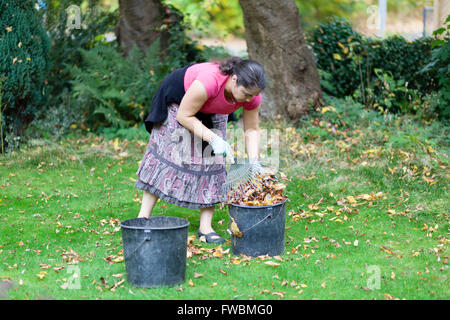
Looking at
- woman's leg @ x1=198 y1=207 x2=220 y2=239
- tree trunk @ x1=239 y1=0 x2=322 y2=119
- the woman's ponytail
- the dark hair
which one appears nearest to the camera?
the dark hair

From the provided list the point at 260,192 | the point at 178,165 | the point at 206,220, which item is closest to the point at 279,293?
the point at 260,192

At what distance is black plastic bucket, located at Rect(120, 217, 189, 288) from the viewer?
3.05 metres

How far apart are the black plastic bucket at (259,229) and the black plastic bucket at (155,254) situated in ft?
1.94

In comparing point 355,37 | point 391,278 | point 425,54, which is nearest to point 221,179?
point 391,278

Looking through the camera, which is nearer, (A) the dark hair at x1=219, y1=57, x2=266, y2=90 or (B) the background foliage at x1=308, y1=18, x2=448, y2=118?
(A) the dark hair at x1=219, y1=57, x2=266, y2=90

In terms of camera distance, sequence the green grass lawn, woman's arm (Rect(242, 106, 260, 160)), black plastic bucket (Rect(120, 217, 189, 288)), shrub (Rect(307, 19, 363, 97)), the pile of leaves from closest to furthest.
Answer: black plastic bucket (Rect(120, 217, 189, 288)) < the green grass lawn < the pile of leaves < woman's arm (Rect(242, 106, 260, 160)) < shrub (Rect(307, 19, 363, 97))

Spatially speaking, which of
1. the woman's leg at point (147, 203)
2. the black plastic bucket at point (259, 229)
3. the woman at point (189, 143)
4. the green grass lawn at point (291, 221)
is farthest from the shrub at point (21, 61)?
the black plastic bucket at point (259, 229)

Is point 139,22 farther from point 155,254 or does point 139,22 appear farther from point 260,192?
point 155,254

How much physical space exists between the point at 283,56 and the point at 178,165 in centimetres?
355

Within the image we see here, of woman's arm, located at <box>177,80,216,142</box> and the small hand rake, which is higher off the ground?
woman's arm, located at <box>177,80,216,142</box>

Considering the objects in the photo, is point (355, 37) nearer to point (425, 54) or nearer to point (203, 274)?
point (425, 54)

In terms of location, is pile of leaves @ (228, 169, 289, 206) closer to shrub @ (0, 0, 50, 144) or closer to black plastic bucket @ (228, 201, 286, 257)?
black plastic bucket @ (228, 201, 286, 257)

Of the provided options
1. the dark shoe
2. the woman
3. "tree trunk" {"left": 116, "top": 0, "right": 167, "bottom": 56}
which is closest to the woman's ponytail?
the woman

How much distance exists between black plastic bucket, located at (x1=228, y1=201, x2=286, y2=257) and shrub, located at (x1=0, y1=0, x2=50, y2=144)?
4.09 metres
